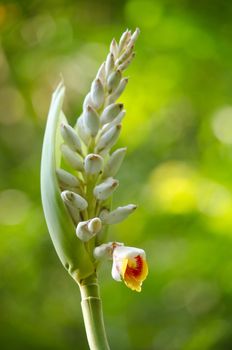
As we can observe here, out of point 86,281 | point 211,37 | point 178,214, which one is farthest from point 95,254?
point 211,37

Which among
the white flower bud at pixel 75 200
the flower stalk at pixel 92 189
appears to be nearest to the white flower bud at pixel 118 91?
the flower stalk at pixel 92 189

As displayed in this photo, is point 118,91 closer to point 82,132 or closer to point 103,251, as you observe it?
point 82,132

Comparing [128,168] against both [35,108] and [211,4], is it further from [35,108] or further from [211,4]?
[211,4]

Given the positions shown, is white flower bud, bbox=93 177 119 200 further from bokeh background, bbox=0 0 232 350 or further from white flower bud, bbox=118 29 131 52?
bokeh background, bbox=0 0 232 350

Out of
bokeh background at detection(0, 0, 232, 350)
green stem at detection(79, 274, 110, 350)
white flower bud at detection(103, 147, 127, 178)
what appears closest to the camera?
green stem at detection(79, 274, 110, 350)

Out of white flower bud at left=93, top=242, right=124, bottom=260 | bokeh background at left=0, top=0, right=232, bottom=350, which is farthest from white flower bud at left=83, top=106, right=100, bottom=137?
bokeh background at left=0, top=0, right=232, bottom=350

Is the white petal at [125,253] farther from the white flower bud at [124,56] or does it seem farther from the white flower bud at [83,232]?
the white flower bud at [124,56]

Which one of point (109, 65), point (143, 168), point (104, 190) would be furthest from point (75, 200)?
point (143, 168)
